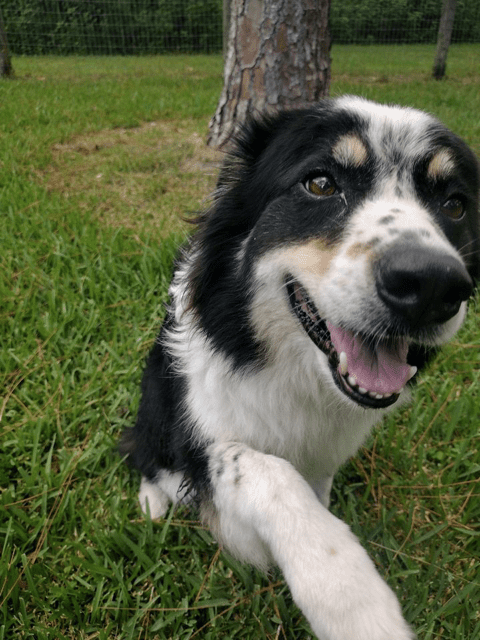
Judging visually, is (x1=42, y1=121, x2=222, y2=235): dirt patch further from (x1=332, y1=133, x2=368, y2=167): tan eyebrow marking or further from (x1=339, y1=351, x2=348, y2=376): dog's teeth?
(x1=339, y1=351, x2=348, y2=376): dog's teeth

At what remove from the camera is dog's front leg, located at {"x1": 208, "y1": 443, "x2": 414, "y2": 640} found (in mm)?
1251

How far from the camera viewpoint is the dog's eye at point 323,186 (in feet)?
5.37

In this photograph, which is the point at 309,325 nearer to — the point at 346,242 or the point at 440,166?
the point at 346,242

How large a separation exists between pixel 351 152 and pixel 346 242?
341mm

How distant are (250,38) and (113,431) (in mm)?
3323

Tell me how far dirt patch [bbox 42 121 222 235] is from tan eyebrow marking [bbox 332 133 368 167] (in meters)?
2.20

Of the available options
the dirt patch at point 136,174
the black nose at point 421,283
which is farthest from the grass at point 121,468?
the black nose at point 421,283

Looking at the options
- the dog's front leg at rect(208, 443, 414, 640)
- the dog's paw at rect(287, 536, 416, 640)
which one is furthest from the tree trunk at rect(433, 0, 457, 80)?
the dog's paw at rect(287, 536, 416, 640)

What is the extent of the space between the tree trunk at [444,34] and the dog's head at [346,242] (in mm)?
10721

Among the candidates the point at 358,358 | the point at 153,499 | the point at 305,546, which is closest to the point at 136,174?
the point at 153,499

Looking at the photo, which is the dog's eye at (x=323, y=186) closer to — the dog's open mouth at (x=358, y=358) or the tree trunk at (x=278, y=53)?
the dog's open mouth at (x=358, y=358)

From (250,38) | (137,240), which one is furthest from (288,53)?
(137,240)

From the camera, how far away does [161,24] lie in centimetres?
1427

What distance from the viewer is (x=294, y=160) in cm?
174
